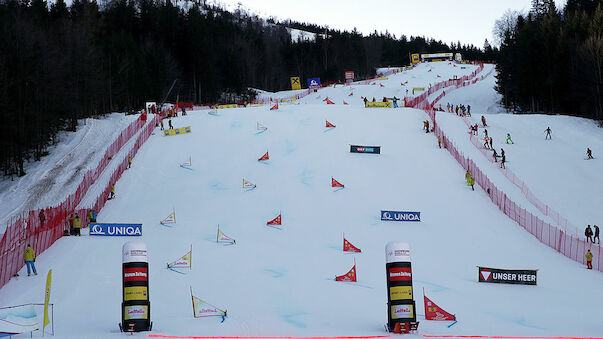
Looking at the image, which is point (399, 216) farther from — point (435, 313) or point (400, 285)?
point (400, 285)

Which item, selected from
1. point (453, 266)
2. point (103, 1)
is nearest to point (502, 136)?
point (453, 266)

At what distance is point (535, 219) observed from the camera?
28.8 m

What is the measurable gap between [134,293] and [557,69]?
57.8m

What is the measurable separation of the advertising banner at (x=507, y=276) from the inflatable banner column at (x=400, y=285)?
783cm

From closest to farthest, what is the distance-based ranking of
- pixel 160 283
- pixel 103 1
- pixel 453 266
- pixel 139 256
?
1. pixel 139 256
2. pixel 160 283
3. pixel 453 266
4. pixel 103 1

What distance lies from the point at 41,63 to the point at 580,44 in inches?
1923

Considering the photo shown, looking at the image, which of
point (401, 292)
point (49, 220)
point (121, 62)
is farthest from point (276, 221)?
point (121, 62)

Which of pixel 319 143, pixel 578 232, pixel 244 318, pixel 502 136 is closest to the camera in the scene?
pixel 244 318

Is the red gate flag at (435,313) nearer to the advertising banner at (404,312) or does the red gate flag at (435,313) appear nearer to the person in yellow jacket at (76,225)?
the advertising banner at (404,312)

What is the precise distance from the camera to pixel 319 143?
42344 mm

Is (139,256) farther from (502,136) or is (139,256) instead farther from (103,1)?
(103,1)

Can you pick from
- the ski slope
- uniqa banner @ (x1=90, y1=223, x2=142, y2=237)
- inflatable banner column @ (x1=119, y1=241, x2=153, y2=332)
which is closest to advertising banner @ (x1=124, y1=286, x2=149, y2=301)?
inflatable banner column @ (x1=119, y1=241, x2=153, y2=332)

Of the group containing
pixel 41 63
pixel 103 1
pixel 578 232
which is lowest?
pixel 578 232

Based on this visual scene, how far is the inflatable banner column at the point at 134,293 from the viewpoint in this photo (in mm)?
13219
